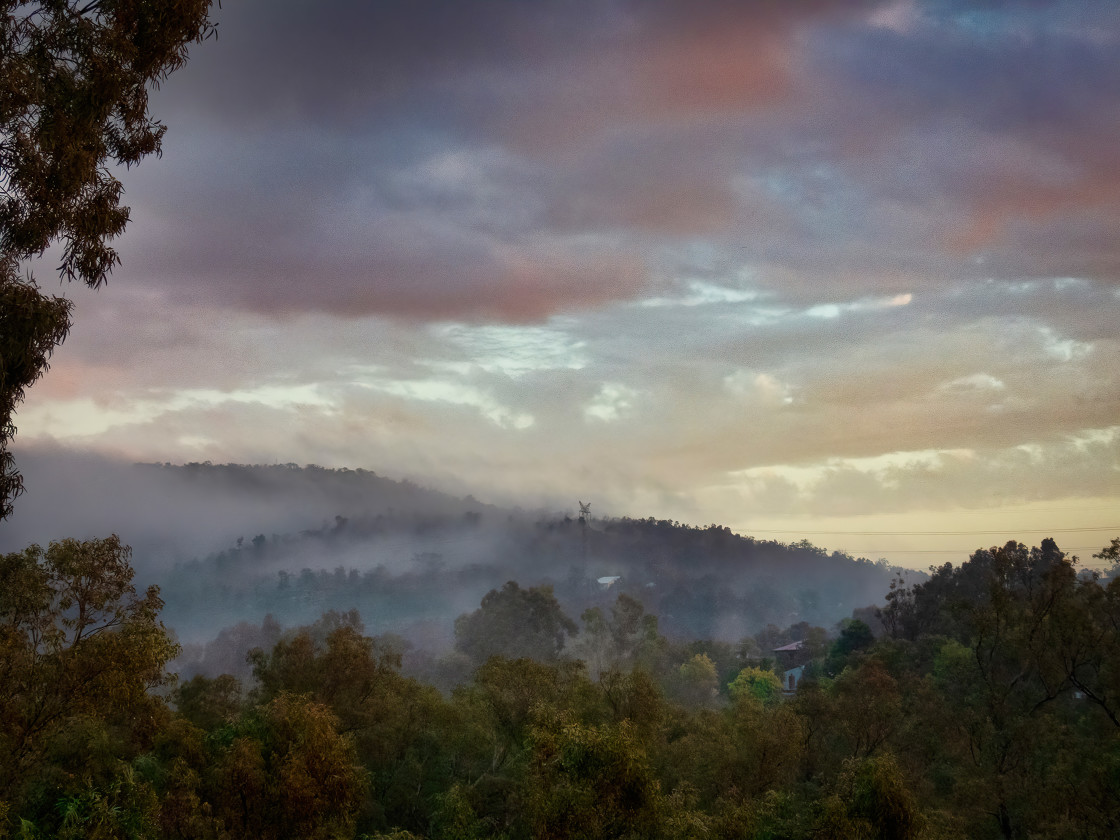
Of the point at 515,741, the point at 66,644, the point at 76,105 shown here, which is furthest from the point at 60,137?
the point at 515,741

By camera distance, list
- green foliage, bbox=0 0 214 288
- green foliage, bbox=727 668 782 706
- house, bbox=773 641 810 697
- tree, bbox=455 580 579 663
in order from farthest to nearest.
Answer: house, bbox=773 641 810 697
tree, bbox=455 580 579 663
green foliage, bbox=727 668 782 706
green foliage, bbox=0 0 214 288

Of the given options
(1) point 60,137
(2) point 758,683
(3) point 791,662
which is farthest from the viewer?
(3) point 791,662

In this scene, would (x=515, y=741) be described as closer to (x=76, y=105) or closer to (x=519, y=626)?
(x=76, y=105)

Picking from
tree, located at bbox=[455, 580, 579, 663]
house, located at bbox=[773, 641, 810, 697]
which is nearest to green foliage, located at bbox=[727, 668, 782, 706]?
house, located at bbox=[773, 641, 810, 697]

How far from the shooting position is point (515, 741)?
81.4 feet

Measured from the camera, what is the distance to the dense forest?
1234 centimetres

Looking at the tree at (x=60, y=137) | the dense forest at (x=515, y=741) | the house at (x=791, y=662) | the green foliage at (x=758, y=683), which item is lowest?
the house at (x=791, y=662)

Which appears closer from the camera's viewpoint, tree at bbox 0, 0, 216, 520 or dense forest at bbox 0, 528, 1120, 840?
tree at bbox 0, 0, 216, 520

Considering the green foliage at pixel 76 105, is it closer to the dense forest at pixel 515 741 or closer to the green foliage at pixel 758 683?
the dense forest at pixel 515 741

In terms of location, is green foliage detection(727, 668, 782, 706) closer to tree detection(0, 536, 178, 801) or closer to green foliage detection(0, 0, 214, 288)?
tree detection(0, 536, 178, 801)

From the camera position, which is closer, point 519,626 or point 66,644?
point 66,644

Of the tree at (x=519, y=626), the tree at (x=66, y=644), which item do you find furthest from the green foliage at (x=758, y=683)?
the tree at (x=66, y=644)

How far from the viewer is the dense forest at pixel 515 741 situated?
12.3 metres

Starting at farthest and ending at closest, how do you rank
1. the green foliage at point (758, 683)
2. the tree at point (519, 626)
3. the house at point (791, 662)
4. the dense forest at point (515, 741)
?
the house at point (791, 662)
the tree at point (519, 626)
the green foliage at point (758, 683)
the dense forest at point (515, 741)
